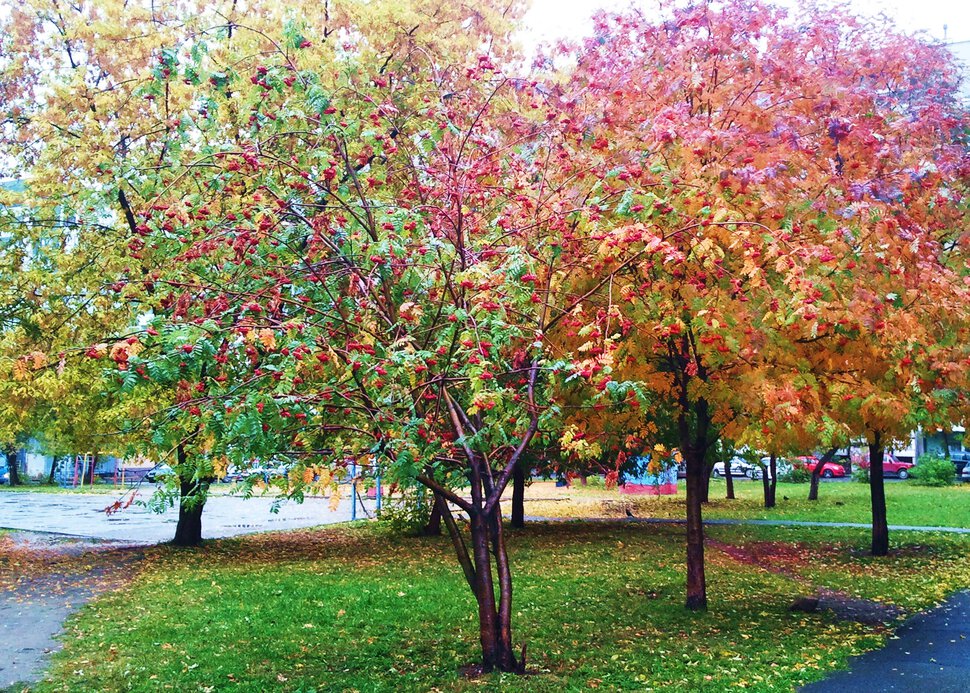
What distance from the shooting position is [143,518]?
94.1 ft

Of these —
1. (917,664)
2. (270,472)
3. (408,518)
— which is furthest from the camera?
(408,518)

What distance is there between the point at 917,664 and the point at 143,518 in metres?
24.8

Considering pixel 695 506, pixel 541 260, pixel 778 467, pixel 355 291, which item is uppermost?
pixel 541 260

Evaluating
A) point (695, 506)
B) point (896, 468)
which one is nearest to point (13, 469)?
point (896, 468)

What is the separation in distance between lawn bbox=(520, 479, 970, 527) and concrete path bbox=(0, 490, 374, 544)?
24.5 feet

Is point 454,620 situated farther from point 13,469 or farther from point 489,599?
point 13,469

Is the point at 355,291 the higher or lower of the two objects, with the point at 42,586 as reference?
higher

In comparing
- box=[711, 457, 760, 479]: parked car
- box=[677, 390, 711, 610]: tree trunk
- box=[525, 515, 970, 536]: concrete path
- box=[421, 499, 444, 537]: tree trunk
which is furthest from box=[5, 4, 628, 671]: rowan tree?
box=[711, 457, 760, 479]: parked car

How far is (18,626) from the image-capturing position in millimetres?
10867

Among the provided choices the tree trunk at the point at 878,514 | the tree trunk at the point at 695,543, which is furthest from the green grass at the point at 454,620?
the tree trunk at the point at 878,514

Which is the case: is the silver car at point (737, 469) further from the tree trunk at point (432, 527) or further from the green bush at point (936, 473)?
the tree trunk at point (432, 527)

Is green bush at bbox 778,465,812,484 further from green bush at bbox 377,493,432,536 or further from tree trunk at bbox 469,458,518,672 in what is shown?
tree trunk at bbox 469,458,518,672

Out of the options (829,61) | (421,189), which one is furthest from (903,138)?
(421,189)

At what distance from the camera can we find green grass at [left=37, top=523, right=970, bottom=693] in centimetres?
837
